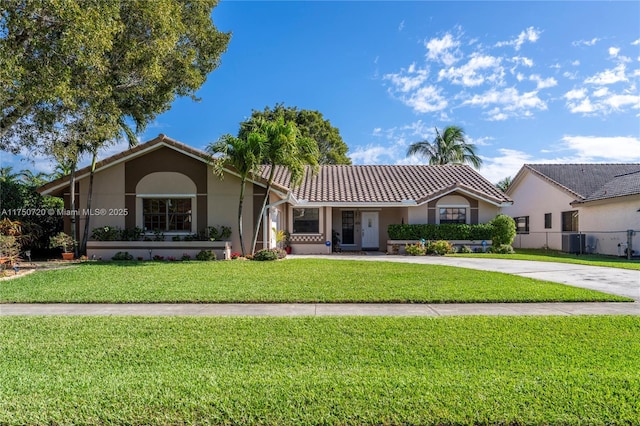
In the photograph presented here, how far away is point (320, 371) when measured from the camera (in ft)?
14.4

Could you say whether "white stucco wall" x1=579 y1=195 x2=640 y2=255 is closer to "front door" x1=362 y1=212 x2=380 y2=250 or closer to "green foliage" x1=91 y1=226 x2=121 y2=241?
"front door" x1=362 y1=212 x2=380 y2=250

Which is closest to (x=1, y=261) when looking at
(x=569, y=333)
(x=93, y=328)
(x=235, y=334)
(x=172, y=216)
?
(x=172, y=216)

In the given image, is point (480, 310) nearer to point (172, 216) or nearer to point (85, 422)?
point (85, 422)

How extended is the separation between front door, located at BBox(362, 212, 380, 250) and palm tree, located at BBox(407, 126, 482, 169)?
15.0 m

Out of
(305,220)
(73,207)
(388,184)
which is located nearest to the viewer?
(73,207)

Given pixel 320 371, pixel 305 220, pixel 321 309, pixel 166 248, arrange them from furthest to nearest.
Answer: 1. pixel 305 220
2. pixel 166 248
3. pixel 321 309
4. pixel 320 371

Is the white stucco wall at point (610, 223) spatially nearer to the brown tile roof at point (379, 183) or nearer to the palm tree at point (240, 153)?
the brown tile roof at point (379, 183)

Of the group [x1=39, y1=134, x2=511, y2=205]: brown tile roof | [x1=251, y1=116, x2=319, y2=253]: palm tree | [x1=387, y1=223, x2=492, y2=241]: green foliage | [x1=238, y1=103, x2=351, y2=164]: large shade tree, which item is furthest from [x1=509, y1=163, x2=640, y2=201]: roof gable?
[x1=238, y1=103, x2=351, y2=164]: large shade tree

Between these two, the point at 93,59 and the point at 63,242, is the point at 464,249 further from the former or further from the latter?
the point at 63,242

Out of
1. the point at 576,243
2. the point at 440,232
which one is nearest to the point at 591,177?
the point at 576,243

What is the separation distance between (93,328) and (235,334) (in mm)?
2321

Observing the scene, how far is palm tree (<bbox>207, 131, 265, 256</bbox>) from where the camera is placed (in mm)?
15680

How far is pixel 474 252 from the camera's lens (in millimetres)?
20906

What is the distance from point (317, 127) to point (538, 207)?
21.5m
